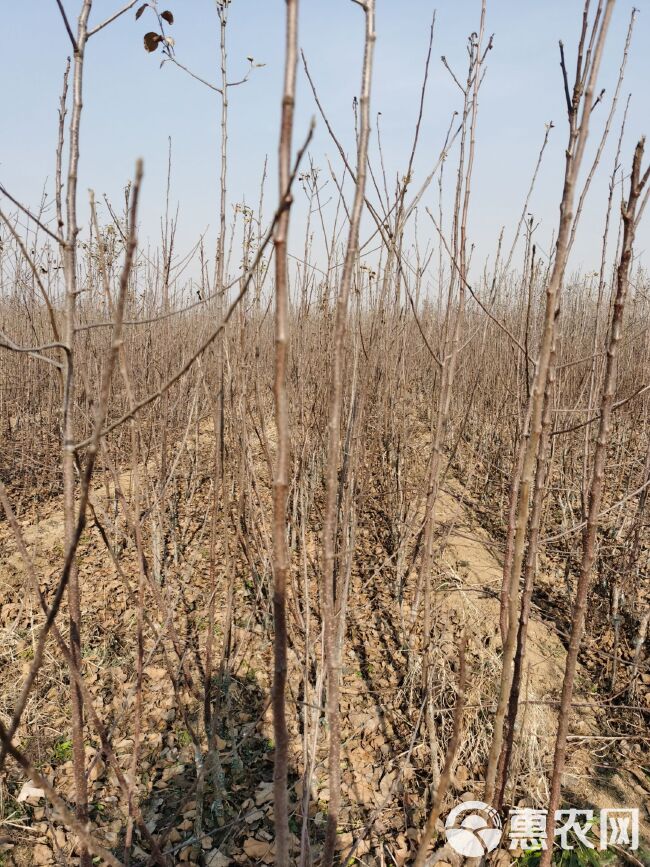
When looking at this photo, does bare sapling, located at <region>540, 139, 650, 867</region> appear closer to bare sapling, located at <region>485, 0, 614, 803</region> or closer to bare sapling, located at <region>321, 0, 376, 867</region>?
bare sapling, located at <region>485, 0, 614, 803</region>

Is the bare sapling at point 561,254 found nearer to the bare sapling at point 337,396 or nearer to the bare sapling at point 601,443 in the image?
the bare sapling at point 601,443

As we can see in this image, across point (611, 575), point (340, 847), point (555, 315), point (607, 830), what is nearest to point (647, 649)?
point (611, 575)

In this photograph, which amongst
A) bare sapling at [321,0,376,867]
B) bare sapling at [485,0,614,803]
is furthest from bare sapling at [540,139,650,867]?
bare sapling at [321,0,376,867]

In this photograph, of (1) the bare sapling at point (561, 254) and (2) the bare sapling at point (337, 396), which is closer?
(2) the bare sapling at point (337, 396)

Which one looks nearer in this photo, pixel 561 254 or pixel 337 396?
pixel 337 396

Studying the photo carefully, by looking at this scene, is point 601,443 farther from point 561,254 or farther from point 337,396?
point 337,396

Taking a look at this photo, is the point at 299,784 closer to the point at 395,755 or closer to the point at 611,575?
the point at 395,755

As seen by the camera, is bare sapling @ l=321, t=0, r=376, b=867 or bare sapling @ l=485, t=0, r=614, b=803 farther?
bare sapling @ l=485, t=0, r=614, b=803

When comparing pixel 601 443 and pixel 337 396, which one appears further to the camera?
pixel 601 443

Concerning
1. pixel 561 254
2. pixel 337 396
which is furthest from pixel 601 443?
pixel 337 396

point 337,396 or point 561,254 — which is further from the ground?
point 561,254

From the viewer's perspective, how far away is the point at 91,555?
3.50 meters

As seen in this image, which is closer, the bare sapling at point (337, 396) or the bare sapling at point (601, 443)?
the bare sapling at point (337, 396)

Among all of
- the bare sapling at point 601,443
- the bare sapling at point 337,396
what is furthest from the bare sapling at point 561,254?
the bare sapling at point 337,396
